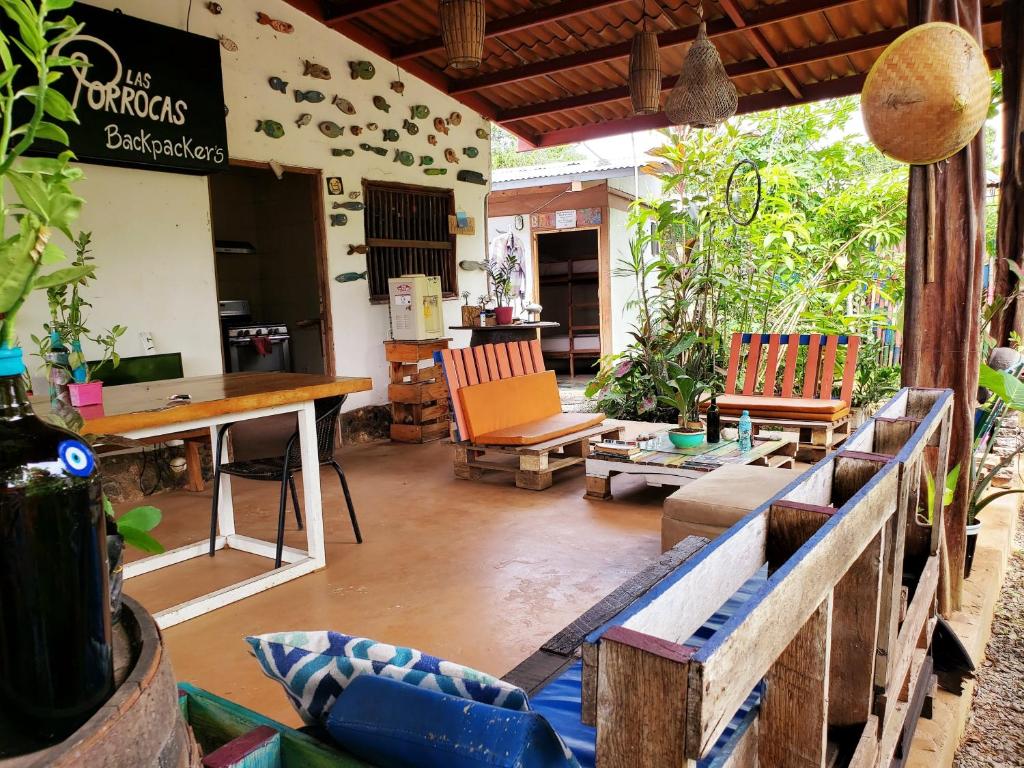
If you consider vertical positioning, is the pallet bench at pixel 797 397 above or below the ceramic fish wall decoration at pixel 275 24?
below

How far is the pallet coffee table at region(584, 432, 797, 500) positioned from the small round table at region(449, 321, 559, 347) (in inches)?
96.6

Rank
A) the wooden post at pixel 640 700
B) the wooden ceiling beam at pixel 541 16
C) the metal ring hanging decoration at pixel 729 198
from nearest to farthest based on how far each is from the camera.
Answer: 1. the wooden post at pixel 640 700
2. the metal ring hanging decoration at pixel 729 198
3. the wooden ceiling beam at pixel 541 16

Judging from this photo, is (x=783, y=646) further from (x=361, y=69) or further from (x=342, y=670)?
(x=361, y=69)

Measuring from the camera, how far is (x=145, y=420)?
2793 mm

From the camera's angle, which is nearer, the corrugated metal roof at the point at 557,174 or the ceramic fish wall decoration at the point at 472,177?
the ceramic fish wall decoration at the point at 472,177

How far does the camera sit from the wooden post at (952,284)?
2.96m

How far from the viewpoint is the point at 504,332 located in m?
7.41

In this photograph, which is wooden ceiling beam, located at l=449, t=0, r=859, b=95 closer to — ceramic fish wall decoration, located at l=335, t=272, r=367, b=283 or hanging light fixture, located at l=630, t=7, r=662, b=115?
hanging light fixture, located at l=630, t=7, r=662, b=115

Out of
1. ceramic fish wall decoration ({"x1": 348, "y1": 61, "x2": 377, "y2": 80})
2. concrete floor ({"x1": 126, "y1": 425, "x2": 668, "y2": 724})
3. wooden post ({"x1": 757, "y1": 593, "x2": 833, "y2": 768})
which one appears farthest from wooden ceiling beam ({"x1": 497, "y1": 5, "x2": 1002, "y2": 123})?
wooden post ({"x1": 757, "y1": 593, "x2": 833, "y2": 768})

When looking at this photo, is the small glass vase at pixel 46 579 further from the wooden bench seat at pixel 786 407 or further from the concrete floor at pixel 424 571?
the wooden bench seat at pixel 786 407

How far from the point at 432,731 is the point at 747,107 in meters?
7.73

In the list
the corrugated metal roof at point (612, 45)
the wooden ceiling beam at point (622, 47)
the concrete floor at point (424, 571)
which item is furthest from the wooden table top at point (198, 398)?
the wooden ceiling beam at point (622, 47)

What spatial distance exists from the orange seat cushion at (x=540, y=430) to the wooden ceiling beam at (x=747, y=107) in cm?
307

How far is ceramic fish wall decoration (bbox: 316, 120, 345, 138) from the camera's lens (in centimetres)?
647
